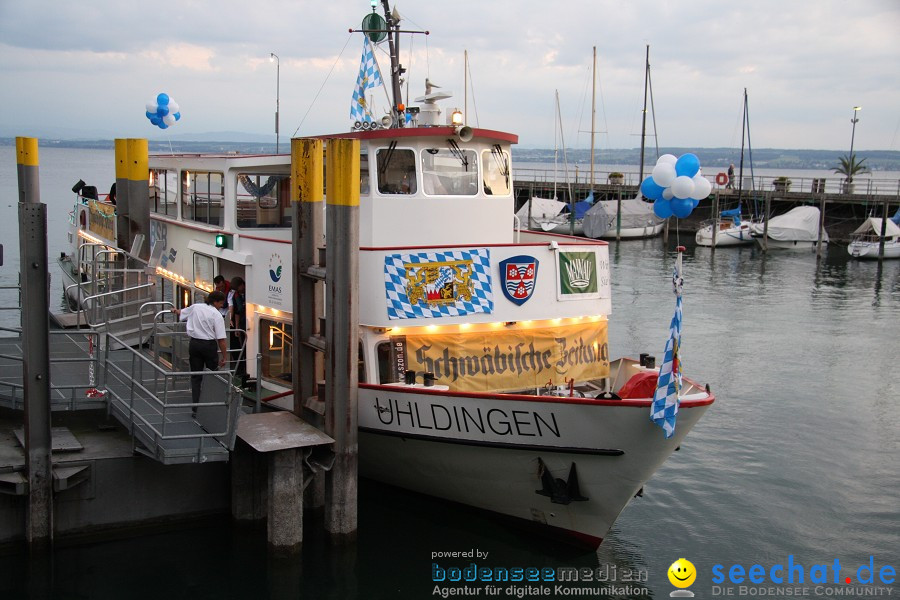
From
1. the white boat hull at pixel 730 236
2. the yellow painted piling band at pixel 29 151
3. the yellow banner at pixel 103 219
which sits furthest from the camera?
the white boat hull at pixel 730 236

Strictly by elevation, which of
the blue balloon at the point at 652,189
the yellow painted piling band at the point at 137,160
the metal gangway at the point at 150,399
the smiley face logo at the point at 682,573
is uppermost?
the yellow painted piling band at the point at 137,160

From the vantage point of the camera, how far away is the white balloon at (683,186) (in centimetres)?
1091

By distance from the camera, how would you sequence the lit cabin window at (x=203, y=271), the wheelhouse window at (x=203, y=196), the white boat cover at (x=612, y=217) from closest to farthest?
the lit cabin window at (x=203, y=271), the wheelhouse window at (x=203, y=196), the white boat cover at (x=612, y=217)

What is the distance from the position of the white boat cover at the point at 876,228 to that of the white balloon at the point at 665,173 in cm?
3860

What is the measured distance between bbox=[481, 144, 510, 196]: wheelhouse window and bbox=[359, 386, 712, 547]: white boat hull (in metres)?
3.62

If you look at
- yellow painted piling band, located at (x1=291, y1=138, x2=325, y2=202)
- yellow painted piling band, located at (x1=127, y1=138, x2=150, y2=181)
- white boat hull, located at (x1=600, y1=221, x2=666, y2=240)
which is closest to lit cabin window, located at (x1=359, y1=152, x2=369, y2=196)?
yellow painted piling band, located at (x1=291, y1=138, x2=325, y2=202)

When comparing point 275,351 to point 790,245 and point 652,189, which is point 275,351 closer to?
point 652,189

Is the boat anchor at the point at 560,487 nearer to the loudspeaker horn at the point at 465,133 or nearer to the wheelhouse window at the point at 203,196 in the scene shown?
the loudspeaker horn at the point at 465,133

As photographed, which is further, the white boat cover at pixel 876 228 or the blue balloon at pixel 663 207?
the white boat cover at pixel 876 228

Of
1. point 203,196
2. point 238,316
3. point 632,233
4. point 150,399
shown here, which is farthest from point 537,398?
point 632,233

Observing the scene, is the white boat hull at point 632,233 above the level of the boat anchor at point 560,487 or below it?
above

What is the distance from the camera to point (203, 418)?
11.2 m

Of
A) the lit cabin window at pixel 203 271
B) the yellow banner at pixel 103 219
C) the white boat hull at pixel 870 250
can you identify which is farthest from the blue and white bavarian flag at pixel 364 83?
the white boat hull at pixel 870 250

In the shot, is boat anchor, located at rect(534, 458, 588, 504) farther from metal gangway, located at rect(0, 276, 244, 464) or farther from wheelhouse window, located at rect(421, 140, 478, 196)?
wheelhouse window, located at rect(421, 140, 478, 196)
